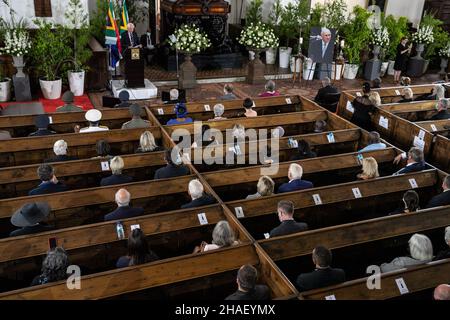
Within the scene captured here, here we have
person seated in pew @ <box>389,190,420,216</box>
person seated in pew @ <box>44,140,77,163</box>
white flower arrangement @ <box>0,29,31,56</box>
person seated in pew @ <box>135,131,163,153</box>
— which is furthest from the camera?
white flower arrangement @ <box>0,29,31,56</box>

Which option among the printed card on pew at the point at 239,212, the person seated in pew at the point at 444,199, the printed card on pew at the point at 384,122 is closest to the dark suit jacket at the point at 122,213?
the printed card on pew at the point at 239,212

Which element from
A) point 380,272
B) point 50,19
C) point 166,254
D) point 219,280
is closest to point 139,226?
point 166,254

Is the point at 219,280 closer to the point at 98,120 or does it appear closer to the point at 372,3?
the point at 98,120

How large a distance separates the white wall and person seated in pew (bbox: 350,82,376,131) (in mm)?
8179

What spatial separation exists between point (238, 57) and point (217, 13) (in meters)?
1.42

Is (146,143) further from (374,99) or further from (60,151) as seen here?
(374,99)

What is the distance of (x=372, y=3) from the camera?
1698 cm

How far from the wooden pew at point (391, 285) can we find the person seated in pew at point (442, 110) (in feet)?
15.2

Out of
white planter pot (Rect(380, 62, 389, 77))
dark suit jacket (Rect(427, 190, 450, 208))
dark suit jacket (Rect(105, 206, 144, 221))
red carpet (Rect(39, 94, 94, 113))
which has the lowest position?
red carpet (Rect(39, 94, 94, 113))

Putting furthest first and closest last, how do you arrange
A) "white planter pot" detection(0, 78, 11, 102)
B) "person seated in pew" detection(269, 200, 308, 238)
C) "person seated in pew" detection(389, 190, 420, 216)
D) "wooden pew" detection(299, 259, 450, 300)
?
"white planter pot" detection(0, 78, 11, 102) → "person seated in pew" detection(389, 190, 420, 216) → "person seated in pew" detection(269, 200, 308, 238) → "wooden pew" detection(299, 259, 450, 300)

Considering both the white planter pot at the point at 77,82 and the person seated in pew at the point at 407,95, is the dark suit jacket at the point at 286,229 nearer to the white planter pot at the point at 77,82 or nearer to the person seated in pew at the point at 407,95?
the person seated in pew at the point at 407,95

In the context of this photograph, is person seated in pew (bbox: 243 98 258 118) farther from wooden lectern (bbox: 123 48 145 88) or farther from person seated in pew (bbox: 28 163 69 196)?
wooden lectern (bbox: 123 48 145 88)

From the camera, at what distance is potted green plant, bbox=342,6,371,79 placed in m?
13.7

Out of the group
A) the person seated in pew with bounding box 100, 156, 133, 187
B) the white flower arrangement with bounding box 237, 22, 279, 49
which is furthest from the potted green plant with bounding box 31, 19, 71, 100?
the person seated in pew with bounding box 100, 156, 133, 187
